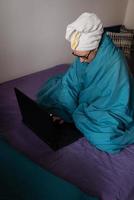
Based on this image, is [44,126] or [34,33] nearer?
[44,126]

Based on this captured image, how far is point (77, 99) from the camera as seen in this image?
148 centimetres

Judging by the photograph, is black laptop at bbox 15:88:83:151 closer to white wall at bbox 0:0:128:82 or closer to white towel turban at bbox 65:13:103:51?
white towel turban at bbox 65:13:103:51

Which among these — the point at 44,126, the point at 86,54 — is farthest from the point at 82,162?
the point at 86,54

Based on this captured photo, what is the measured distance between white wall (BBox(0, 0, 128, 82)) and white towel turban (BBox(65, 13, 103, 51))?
53 centimetres

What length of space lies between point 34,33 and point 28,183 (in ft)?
3.72

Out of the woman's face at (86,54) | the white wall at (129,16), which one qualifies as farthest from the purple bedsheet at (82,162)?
the white wall at (129,16)

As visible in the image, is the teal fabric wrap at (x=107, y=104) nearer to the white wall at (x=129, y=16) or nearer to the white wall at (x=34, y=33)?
the white wall at (x=34, y=33)

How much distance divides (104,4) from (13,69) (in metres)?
1.08

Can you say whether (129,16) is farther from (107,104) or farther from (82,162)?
(82,162)

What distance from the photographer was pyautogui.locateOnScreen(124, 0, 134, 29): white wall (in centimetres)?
265

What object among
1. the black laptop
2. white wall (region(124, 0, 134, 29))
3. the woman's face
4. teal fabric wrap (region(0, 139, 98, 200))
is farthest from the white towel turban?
white wall (region(124, 0, 134, 29))

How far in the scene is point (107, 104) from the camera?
134 centimetres

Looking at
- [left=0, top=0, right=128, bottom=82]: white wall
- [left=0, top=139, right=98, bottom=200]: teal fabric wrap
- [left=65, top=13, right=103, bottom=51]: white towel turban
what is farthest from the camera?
[left=0, top=0, right=128, bottom=82]: white wall

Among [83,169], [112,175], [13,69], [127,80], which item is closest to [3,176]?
[83,169]
